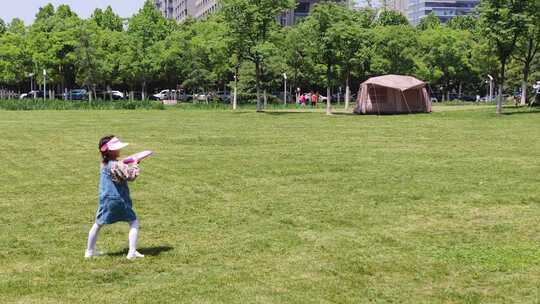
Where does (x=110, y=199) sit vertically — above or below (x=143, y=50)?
below

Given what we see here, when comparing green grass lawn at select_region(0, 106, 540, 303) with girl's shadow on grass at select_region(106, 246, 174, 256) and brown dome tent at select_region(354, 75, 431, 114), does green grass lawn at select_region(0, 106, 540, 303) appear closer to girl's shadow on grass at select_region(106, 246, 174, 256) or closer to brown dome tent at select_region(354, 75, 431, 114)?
girl's shadow on grass at select_region(106, 246, 174, 256)

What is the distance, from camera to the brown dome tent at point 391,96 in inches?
1687

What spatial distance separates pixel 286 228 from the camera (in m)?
9.25

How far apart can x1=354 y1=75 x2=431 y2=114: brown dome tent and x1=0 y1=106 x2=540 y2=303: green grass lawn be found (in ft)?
77.1

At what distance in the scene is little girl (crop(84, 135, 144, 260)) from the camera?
7559mm

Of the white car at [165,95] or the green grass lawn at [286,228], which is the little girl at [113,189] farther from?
the white car at [165,95]

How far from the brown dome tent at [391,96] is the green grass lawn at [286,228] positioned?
23510mm

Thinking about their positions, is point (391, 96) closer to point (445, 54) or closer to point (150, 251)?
point (445, 54)

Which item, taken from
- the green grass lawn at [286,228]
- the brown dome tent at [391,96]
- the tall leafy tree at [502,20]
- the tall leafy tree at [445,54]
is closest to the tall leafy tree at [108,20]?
the tall leafy tree at [445,54]

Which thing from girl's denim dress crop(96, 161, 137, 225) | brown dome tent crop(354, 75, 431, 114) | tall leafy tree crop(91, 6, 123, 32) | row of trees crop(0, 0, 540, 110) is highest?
tall leafy tree crop(91, 6, 123, 32)

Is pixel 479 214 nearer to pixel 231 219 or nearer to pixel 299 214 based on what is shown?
pixel 299 214

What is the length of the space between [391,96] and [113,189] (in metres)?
36.8

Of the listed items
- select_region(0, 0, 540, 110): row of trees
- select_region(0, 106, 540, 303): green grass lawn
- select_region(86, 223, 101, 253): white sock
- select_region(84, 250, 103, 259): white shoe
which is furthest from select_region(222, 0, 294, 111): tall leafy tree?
select_region(86, 223, 101, 253): white sock

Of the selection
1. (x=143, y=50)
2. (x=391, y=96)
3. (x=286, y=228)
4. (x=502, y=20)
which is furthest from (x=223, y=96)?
(x=286, y=228)
